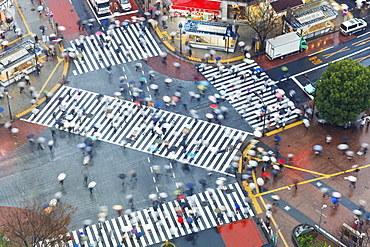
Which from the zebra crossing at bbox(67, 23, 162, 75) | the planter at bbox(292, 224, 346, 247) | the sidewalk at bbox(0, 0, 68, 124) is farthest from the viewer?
the zebra crossing at bbox(67, 23, 162, 75)

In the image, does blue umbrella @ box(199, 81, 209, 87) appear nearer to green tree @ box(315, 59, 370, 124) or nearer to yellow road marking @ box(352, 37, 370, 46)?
green tree @ box(315, 59, 370, 124)

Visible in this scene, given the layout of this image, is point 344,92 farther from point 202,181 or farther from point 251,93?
point 202,181

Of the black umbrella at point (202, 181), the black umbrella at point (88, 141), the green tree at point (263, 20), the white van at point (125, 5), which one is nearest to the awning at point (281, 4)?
the green tree at point (263, 20)

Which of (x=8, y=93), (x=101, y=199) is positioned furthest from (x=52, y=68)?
(x=101, y=199)


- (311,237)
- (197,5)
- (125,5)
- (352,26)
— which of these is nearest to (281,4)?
(352,26)

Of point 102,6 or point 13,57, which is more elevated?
point 13,57

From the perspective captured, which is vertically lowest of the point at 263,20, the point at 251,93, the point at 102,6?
the point at 251,93

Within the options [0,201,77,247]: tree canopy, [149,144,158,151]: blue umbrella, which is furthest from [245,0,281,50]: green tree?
[0,201,77,247]: tree canopy
